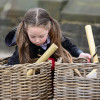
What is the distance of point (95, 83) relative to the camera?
2523 millimetres

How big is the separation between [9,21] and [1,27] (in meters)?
0.17

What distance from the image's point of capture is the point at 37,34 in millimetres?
2797

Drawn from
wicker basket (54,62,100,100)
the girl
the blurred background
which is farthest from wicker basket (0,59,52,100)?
the blurred background

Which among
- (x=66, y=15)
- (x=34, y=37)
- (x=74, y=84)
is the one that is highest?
(x=66, y=15)

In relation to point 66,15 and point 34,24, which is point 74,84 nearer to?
point 34,24

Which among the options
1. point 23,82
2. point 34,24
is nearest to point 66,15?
point 34,24

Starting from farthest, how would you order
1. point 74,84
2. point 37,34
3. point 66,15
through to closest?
1. point 66,15
2. point 37,34
3. point 74,84

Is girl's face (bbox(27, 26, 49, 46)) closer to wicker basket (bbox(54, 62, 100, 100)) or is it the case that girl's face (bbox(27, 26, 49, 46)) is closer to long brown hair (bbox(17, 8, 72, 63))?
long brown hair (bbox(17, 8, 72, 63))

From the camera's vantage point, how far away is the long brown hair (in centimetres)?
288

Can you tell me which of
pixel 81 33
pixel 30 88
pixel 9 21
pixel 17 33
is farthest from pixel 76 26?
pixel 30 88

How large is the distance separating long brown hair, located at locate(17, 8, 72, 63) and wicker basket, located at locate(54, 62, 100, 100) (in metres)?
0.39

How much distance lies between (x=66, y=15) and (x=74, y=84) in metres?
2.94

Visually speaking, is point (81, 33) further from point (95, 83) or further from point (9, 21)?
point (95, 83)

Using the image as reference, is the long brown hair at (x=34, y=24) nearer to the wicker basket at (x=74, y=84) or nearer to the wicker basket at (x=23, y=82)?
the wicker basket at (x=23, y=82)
